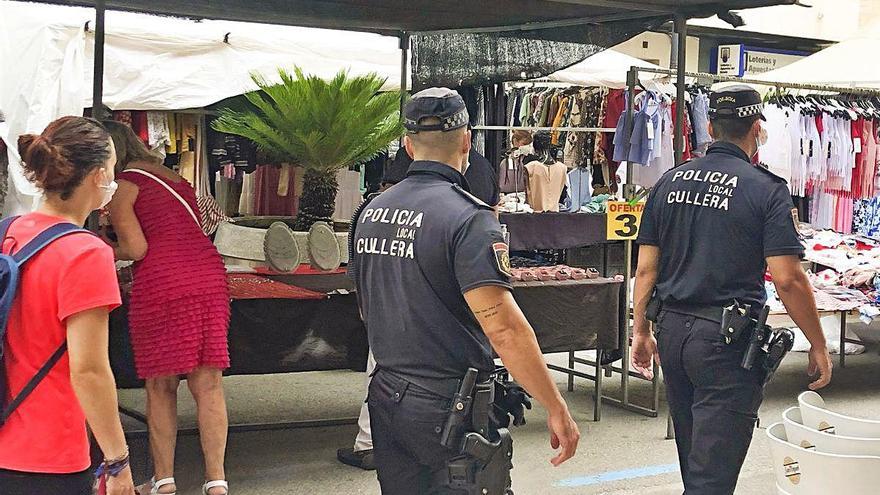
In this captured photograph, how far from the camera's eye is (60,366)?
275 centimetres

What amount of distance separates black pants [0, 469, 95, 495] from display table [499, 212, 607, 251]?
16.9 ft

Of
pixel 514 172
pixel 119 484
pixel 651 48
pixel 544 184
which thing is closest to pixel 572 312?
pixel 544 184

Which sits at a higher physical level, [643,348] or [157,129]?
[157,129]

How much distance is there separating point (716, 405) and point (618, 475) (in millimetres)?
1986

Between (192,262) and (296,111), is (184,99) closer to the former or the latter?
(296,111)

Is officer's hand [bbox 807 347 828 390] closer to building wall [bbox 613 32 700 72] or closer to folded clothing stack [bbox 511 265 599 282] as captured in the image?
folded clothing stack [bbox 511 265 599 282]

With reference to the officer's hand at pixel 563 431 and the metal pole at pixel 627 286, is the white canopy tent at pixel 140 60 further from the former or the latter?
the officer's hand at pixel 563 431

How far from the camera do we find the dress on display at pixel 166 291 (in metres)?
4.65

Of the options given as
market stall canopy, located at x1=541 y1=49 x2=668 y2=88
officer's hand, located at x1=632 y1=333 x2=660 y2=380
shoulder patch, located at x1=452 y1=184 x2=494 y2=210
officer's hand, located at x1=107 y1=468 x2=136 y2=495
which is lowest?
officer's hand, located at x1=107 y1=468 x2=136 y2=495

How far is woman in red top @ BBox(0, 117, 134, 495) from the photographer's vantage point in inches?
106

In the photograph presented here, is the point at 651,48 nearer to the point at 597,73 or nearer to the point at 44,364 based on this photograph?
the point at 597,73

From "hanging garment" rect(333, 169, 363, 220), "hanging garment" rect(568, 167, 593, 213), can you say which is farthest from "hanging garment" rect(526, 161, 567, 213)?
"hanging garment" rect(333, 169, 363, 220)

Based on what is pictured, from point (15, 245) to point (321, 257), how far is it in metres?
3.29

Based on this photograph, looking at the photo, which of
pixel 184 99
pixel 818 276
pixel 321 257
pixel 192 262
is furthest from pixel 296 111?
pixel 818 276
